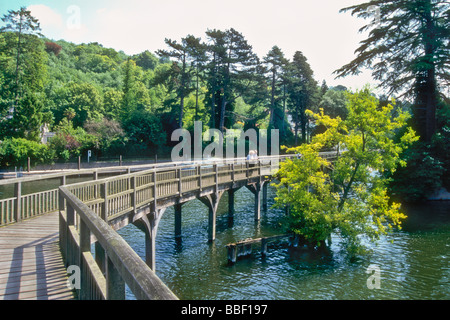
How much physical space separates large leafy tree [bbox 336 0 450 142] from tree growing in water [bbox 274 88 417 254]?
14.7m

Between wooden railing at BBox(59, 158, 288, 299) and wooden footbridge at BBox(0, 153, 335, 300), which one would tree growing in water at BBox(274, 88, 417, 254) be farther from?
wooden footbridge at BBox(0, 153, 335, 300)

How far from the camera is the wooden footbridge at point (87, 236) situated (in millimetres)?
2818

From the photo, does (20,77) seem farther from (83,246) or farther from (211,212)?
(83,246)

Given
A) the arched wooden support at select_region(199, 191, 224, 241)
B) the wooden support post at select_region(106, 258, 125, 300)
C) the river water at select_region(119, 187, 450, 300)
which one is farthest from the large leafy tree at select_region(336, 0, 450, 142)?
the wooden support post at select_region(106, 258, 125, 300)

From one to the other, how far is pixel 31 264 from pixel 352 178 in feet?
51.2

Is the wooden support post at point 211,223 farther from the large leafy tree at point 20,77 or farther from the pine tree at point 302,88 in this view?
the pine tree at point 302,88

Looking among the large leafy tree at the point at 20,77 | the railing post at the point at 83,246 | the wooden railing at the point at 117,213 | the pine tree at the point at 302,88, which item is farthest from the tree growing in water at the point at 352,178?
the pine tree at the point at 302,88

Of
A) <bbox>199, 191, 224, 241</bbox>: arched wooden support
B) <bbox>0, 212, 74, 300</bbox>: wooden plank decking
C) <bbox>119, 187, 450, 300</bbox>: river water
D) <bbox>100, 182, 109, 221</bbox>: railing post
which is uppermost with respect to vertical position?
<bbox>100, 182, 109, 221</bbox>: railing post

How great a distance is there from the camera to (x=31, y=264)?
18.8 feet

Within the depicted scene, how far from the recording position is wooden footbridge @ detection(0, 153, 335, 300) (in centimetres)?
282

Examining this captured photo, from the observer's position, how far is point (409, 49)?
30469 millimetres

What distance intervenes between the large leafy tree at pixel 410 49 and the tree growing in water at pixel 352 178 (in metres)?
14.7
